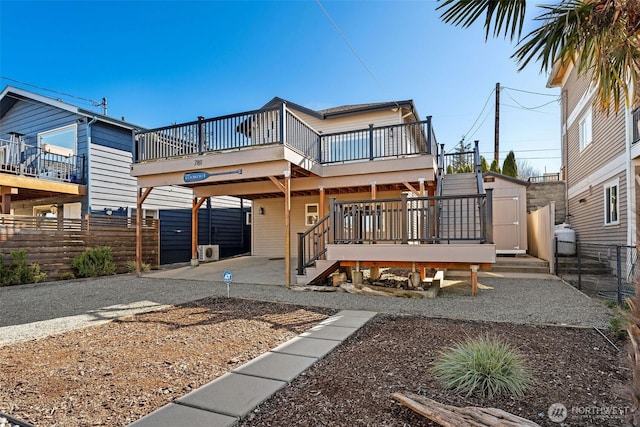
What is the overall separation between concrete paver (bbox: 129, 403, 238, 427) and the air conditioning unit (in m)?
11.5

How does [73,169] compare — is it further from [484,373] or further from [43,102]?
[484,373]

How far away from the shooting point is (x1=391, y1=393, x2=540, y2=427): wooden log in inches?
85.0

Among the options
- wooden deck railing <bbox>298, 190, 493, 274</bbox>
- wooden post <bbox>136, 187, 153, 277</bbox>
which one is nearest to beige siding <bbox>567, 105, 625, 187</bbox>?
wooden deck railing <bbox>298, 190, 493, 274</bbox>

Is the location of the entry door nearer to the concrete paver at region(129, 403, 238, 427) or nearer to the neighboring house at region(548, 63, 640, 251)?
the neighboring house at region(548, 63, 640, 251)

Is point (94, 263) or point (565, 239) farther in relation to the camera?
point (565, 239)

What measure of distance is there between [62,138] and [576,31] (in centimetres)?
1547

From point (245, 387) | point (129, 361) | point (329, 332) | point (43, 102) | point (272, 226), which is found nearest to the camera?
point (245, 387)

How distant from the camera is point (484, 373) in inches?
112

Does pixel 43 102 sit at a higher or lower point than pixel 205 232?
higher

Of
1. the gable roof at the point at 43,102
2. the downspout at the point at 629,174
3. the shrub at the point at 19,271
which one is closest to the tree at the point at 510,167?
the downspout at the point at 629,174

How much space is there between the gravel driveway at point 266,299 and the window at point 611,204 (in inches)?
104

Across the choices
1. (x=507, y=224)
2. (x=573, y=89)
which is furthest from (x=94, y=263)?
(x=573, y=89)

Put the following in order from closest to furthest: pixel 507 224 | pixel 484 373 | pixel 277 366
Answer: pixel 484 373 < pixel 277 366 < pixel 507 224

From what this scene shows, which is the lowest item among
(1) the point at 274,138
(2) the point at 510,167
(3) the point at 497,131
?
(1) the point at 274,138
